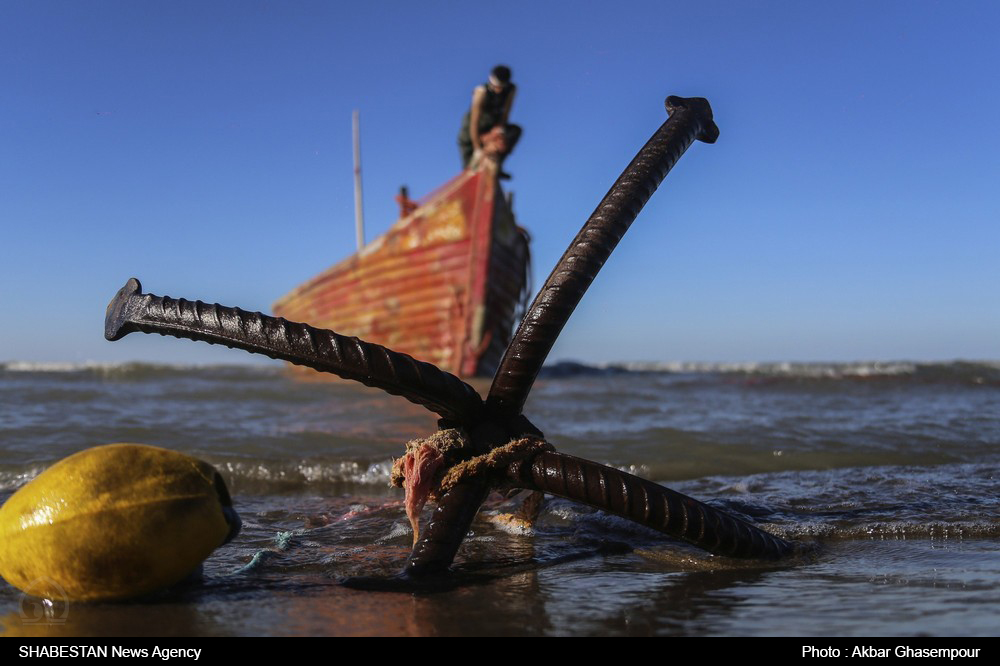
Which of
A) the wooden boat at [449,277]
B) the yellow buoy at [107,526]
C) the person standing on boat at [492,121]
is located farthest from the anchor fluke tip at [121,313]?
the wooden boat at [449,277]

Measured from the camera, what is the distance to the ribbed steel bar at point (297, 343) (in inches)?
83.0

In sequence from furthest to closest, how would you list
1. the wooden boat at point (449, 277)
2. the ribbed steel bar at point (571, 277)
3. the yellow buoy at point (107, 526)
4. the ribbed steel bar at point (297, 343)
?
the wooden boat at point (449, 277) → the ribbed steel bar at point (571, 277) → the ribbed steel bar at point (297, 343) → the yellow buoy at point (107, 526)

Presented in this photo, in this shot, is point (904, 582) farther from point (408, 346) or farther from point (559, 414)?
point (408, 346)

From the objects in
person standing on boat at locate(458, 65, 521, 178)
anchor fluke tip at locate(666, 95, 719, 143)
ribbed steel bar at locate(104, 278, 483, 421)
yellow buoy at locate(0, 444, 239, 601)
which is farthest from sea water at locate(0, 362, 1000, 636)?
person standing on boat at locate(458, 65, 521, 178)

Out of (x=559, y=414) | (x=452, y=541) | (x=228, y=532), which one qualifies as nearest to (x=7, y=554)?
(x=228, y=532)

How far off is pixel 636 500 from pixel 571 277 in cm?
68

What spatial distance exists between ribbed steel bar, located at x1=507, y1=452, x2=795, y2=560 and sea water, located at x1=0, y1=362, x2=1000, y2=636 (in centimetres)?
13

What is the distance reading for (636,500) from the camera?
2.23 meters

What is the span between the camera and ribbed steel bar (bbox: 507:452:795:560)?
223cm

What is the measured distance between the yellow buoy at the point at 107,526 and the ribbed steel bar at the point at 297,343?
358mm

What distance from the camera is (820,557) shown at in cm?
268

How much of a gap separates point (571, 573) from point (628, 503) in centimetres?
38

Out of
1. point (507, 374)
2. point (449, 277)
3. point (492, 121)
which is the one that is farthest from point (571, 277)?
point (449, 277)

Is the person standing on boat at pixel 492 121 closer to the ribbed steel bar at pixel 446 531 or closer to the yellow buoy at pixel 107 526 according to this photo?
the ribbed steel bar at pixel 446 531
